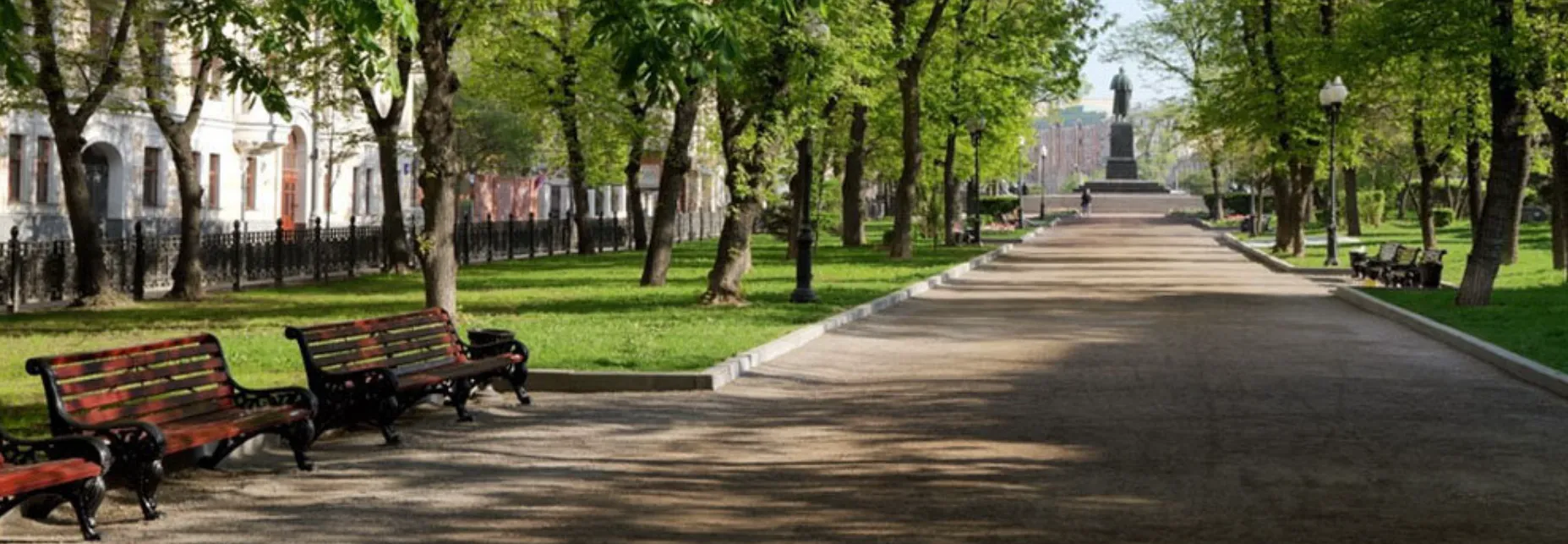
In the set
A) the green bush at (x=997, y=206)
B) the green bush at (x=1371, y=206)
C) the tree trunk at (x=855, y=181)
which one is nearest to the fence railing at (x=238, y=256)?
the tree trunk at (x=855, y=181)

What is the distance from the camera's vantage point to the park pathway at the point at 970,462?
30.2ft

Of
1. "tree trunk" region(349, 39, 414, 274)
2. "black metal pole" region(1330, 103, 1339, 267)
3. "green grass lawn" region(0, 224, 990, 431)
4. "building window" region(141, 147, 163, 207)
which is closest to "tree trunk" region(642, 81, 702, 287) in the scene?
"green grass lawn" region(0, 224, 990, 431)

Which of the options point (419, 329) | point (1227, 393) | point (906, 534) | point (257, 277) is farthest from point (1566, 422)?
point (257, 277)

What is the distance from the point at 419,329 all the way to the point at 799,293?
13.3 m

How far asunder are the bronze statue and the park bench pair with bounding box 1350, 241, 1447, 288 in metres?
118

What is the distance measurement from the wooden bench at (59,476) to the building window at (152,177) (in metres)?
41.8

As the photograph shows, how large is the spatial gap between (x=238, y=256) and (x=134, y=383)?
23274 mm

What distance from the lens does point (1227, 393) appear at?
15.5 metres

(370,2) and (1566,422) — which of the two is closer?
(370,2)

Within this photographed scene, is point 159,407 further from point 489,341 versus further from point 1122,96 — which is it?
point 1122,96

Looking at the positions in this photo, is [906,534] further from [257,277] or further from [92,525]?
[257,277]

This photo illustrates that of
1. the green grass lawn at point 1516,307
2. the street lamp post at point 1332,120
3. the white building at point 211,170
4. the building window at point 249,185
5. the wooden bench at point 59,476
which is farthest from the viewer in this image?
the building window at point 249,185

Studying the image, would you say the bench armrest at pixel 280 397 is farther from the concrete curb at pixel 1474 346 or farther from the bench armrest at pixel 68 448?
the concrete curb at pixel 1474 346

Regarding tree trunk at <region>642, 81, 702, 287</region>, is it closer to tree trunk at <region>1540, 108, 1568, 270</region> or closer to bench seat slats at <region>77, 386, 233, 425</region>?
tree trunk at <region>1540, 108, 1568, 270</region>
